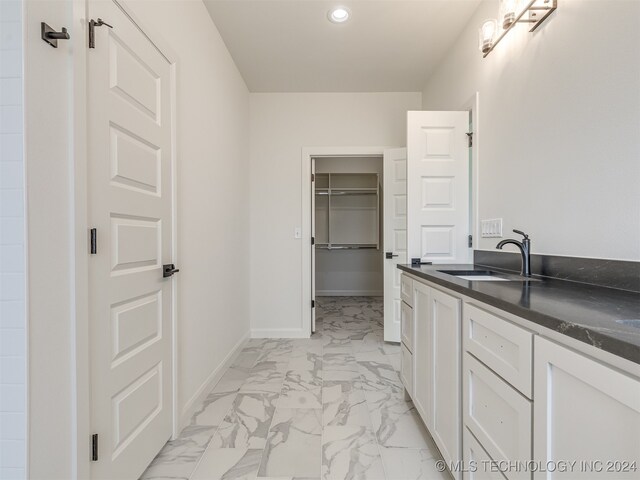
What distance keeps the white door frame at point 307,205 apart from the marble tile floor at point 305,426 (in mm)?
575

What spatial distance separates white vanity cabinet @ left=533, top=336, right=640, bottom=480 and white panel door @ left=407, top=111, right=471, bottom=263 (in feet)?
5.57

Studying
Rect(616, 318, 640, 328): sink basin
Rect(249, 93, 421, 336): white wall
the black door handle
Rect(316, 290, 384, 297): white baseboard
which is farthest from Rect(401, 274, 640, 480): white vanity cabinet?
Rect(316, 290, 384, 297): white baseboard

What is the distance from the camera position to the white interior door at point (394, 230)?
3.11 meters

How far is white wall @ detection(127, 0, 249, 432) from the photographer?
5.68 feet

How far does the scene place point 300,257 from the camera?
3395 millimetres

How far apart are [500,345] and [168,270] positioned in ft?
4.86

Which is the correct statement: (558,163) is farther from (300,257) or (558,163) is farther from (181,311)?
(300,257)

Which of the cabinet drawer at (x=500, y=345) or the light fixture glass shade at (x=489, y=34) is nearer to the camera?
the cabinet drawer at (x=500, y=345)

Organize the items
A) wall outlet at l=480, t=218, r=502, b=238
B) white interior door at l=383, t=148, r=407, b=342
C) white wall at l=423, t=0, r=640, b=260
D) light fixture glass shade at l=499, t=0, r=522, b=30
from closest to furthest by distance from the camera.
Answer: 1. white wall at l=423, t=0, r=640, b=260
2. light fixture glass shade at l=499, t=0, r=522, b=30
3. wall outlet at l=480, t=218, r=502, b=238
4. white interior door at l=383, t=148, r=407, b=342

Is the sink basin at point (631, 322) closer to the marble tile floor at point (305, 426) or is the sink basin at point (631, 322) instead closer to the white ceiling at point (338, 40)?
the marble tile floor at point (305, 426)

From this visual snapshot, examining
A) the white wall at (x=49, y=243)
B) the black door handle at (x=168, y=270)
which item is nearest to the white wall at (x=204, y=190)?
the black door handle at (x=168, y=270)

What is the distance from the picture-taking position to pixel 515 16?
158 centimetres

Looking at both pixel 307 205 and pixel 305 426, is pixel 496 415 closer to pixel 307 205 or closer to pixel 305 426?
pixel 305 426

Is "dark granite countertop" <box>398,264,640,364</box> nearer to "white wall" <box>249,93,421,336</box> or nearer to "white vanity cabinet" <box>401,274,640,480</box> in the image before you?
"white vanity cabinet" <box>401,274,640,480</box>
